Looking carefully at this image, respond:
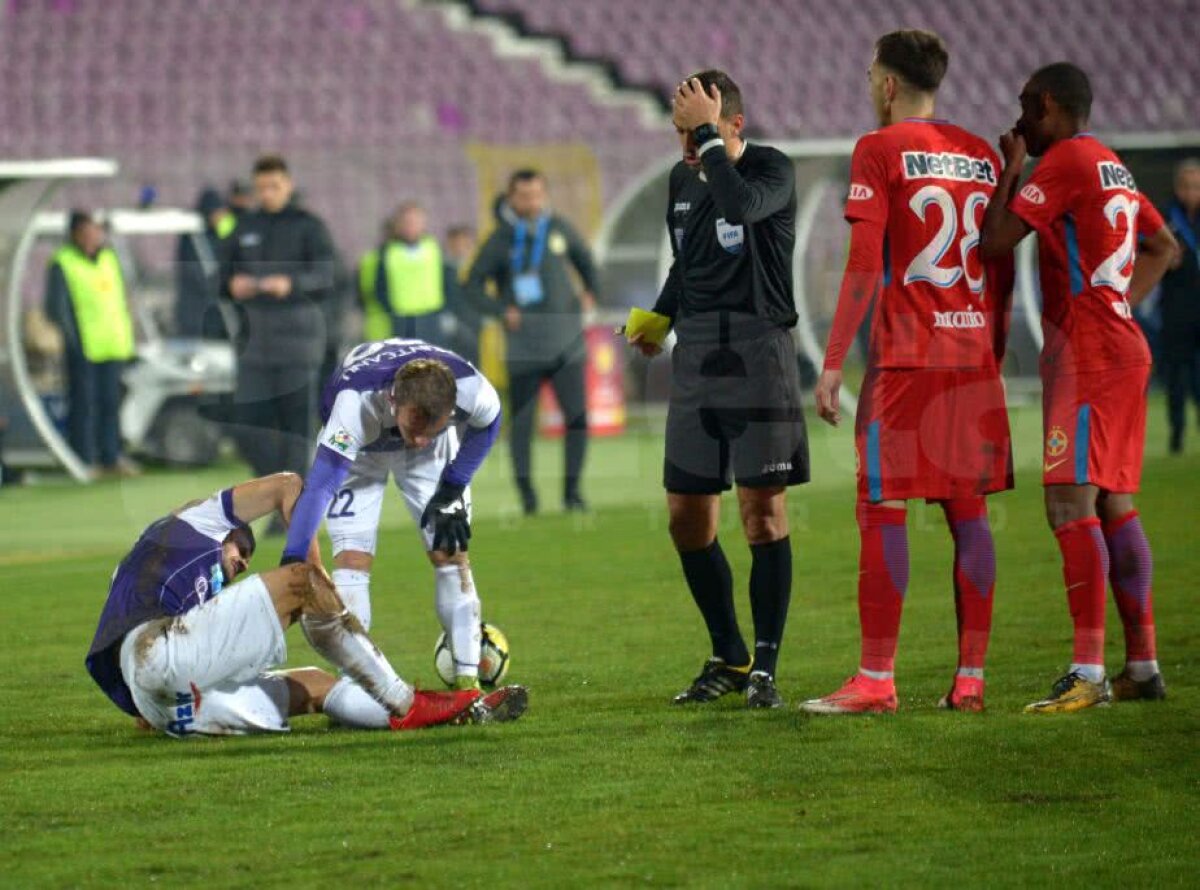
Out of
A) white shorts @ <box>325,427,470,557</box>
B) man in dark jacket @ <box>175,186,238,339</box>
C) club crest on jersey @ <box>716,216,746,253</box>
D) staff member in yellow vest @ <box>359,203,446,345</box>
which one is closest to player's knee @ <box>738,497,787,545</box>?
club crest on jersey @ <box>716,216,746,253</box>

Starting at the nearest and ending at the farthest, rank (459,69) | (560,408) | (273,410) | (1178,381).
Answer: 1. (273,410)
2. (560,408)
3. (1178,381)
4. (459,69)

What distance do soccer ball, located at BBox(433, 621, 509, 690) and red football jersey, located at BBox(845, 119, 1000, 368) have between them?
1699mm

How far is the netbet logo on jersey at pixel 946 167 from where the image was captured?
5.55 metres

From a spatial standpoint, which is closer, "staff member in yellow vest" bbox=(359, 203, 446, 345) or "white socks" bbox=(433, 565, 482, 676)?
"white socks" bbox=(433, 565, 482, 676)

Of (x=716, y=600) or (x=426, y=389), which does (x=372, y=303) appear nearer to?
(x=716, y=600)

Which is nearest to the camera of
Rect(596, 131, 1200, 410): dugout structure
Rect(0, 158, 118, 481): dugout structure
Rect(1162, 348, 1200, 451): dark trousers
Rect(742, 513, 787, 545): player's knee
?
Rect(742, 513, 787, 545): player's knee

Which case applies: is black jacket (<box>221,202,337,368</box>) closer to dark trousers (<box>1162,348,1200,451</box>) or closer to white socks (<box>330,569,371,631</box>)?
white socks (<box>330,569,371,631</box>)

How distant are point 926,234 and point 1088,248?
1.62 feet

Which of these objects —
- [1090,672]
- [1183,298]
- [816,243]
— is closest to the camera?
[1090,672]

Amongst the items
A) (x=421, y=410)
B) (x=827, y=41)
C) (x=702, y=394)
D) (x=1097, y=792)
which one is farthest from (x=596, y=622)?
(x=827, y=41)

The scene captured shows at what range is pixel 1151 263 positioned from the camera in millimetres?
5945

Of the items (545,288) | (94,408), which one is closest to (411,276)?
(94,408)

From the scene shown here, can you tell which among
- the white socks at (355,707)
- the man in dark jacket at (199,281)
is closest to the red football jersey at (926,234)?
the white socks at (355,707)

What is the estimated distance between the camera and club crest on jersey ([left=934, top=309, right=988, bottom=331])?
5.61 metres
